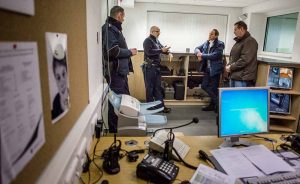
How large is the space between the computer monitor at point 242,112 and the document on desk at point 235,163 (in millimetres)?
100

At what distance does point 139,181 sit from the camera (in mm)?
1045

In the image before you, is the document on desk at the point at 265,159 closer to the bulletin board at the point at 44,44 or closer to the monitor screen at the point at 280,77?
the bulletin board at the point at 44,44

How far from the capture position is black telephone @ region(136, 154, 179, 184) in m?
1.02

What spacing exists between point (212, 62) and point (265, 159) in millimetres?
2897

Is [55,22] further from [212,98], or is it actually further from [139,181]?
[212,98]

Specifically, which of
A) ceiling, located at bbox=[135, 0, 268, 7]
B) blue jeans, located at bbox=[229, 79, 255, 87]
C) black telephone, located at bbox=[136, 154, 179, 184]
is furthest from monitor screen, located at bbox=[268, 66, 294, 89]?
ceiling, located at bbox=[135, 0, 268, 7]

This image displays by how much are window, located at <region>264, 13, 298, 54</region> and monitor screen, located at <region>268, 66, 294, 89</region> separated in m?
1.82

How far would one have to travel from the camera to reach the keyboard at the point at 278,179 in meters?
1.03

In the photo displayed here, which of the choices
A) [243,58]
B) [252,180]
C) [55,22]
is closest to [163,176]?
[252,180]

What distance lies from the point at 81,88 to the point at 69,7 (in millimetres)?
439

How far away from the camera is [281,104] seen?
316 cm

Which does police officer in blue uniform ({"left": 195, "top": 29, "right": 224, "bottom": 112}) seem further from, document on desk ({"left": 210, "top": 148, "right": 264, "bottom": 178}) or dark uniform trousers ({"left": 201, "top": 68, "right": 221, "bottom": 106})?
document on desk ({"left": 210, "top": 148, "right": 264, "bottom": 178})

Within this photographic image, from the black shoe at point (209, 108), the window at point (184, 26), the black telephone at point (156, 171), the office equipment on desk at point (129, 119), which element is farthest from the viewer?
the window at point (184, 26)

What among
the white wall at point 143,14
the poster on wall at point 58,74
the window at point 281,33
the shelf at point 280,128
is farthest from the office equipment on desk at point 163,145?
the white wall at point 143,14
